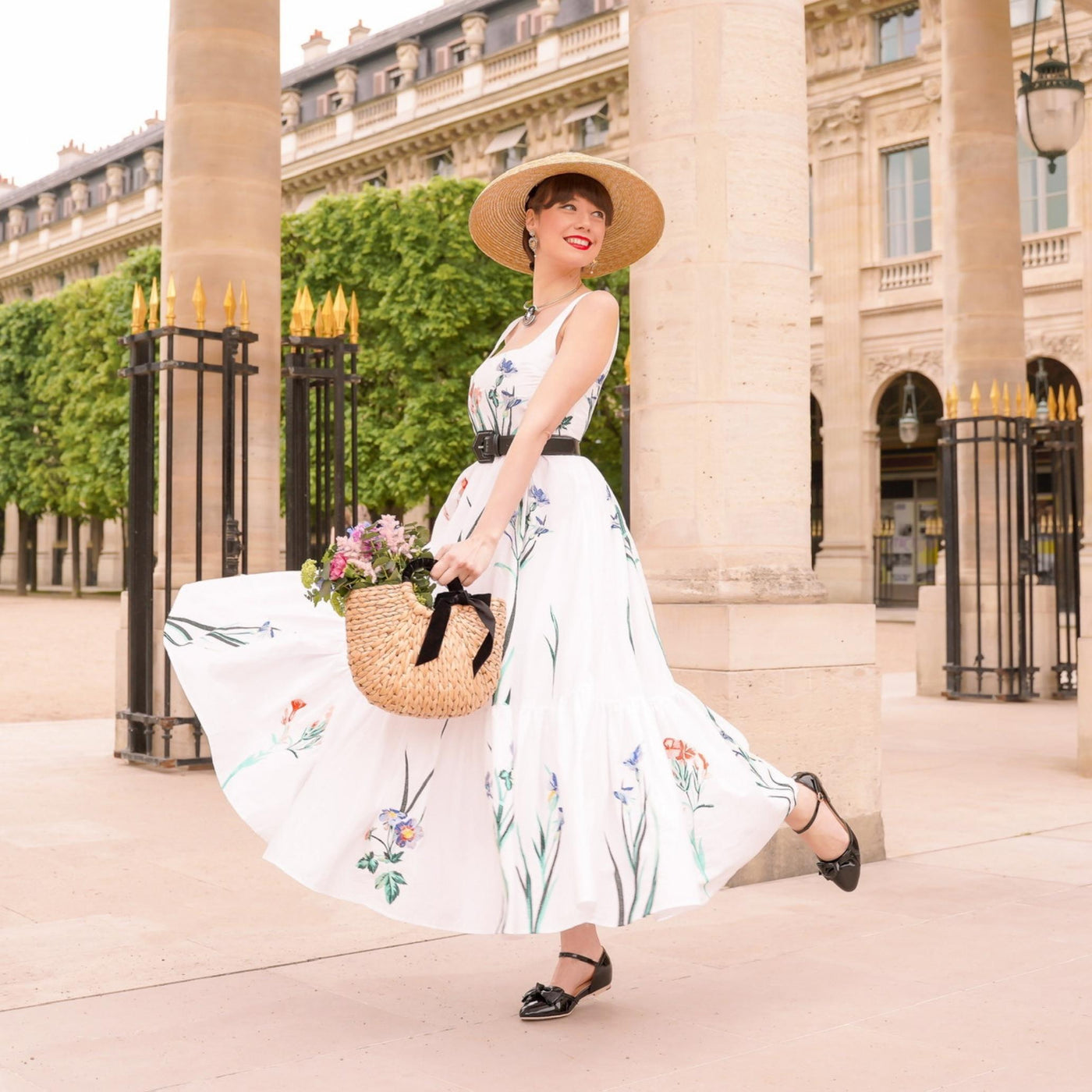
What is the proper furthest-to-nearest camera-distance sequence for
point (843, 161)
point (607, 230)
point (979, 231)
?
point (843, 161) → point (979, 231) → point (607, 230)

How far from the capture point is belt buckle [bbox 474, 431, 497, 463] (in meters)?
3.73

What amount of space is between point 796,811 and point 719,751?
1.01ft

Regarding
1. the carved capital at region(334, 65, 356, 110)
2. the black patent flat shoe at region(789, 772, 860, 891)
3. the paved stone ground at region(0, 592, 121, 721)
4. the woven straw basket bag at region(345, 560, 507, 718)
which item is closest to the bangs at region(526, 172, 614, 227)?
the woven straw basket bag at region(345, 560, 507, 718)

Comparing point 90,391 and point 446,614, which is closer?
point 446,614

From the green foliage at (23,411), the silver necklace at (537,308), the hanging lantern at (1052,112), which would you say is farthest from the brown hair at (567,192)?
the green foliage at (23,411)

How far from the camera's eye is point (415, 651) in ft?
10.7

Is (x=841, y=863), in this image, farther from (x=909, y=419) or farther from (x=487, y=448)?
(x=909, y=419)

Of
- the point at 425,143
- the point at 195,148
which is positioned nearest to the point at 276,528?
the point at 195,148

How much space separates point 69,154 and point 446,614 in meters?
71.0

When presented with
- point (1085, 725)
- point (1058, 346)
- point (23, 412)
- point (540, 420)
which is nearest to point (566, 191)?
point (540, 420)

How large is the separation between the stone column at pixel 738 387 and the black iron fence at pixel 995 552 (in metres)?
7.77

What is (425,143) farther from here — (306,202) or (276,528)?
(276,528)

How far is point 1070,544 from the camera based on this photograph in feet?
46.5

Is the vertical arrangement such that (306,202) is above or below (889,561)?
above
